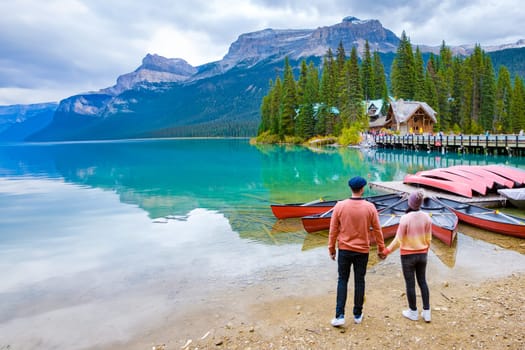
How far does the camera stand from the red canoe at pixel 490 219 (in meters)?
11.8

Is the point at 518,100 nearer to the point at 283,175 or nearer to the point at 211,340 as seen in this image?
→ the point at 283,175

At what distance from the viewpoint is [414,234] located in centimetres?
581

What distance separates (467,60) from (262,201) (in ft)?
271

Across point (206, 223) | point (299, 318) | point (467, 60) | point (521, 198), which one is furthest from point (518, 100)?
point (299, 318)

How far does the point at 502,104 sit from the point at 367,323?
92.5 metres

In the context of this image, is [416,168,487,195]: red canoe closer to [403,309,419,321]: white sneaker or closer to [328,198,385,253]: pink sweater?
[403,309,419,321]: white sneaker

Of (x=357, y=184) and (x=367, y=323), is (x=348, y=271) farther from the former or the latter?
(x=357, y=184)

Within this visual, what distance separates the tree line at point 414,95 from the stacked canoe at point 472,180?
56391mm

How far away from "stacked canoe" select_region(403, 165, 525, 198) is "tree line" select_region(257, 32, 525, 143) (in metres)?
56.4

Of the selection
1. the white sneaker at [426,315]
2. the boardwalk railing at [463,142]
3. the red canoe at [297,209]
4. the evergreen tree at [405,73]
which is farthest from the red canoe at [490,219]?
the evergreen tree at [405,73]

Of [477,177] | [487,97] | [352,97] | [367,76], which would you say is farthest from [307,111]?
[477,177]

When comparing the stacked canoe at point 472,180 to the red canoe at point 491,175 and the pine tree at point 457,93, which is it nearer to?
the red canoe at point 491,175

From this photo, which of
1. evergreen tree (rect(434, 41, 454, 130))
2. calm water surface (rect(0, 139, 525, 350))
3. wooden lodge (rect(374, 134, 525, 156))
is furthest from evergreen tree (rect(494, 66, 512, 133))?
calm water surface (rect(0, 139, 525, 350))

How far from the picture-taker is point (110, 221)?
18062 millimetres
